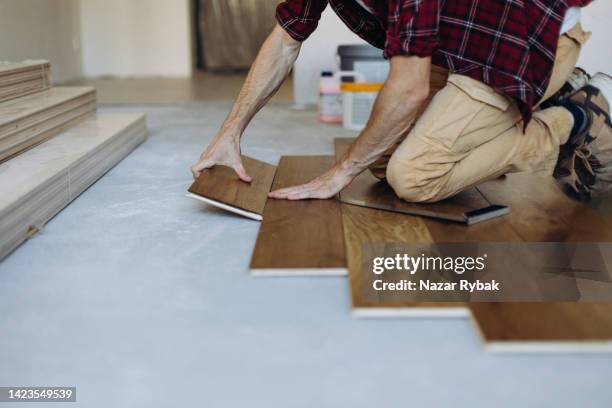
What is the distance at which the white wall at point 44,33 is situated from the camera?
16.2ft

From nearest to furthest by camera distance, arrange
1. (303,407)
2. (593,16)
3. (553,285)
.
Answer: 1. (303,407)
2. (553,285)
3. (593,16)

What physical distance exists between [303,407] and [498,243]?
0.84m

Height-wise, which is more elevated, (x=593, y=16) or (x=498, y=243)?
(x=593, y=16)

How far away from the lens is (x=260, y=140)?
10.6 feet

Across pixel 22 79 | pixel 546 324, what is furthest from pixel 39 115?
pixel 546 324

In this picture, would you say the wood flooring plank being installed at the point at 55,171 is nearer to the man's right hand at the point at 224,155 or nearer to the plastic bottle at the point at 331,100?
the man's right hand at the point at 224,155

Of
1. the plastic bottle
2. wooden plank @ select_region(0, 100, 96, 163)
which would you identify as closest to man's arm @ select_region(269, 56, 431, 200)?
wooden plank @ select_region(0, 100, 96, 163)

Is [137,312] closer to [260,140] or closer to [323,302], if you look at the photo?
[323,302]

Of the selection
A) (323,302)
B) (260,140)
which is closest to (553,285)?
(323,302)

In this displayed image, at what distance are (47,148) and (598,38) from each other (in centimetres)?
342

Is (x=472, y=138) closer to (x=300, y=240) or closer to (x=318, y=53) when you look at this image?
(x=300, y=240)

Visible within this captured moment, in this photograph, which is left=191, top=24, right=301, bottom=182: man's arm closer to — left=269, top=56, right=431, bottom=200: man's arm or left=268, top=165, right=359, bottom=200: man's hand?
left=268, top=165, right=359, bottom=200: man's hand

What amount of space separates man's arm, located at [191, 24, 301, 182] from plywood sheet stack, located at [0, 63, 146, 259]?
0.46 metres

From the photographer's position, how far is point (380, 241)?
167cm
